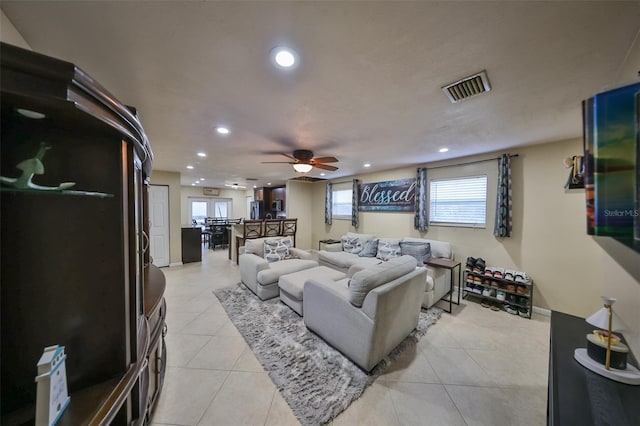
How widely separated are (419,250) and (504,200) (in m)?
1.49

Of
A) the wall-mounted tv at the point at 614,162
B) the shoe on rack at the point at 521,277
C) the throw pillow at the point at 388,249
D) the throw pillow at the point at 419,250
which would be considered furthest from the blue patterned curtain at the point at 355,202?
the wall-mounted tv at the point at 614,162

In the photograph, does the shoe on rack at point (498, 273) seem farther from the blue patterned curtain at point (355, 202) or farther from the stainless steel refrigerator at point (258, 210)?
the stainless steel refrigerator at point (258, 210)

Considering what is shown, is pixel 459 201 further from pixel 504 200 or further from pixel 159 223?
pixel 159 223

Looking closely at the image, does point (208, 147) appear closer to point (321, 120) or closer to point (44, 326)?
point (321, 120)

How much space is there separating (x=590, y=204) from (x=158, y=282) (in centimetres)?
243

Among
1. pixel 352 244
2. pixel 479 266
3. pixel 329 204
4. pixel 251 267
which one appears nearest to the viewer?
pixel 479 266

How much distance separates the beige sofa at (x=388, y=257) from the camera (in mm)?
3201

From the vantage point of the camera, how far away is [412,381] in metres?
1.85

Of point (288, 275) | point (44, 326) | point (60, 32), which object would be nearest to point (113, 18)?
point (60, 32)

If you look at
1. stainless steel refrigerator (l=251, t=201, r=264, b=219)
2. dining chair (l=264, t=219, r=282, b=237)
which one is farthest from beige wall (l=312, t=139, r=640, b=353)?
stainless steel refrigerator (l=251, t=201, r=264, b=219)

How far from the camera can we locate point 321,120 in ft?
7.37

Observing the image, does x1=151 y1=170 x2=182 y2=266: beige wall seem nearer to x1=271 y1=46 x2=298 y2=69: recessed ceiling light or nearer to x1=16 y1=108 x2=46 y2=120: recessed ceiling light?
x1=271 y1=46 x2=298 y2=69: recessed ceiling light

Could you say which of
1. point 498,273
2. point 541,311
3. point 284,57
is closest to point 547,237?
point 498,273

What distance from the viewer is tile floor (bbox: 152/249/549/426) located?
1.54m
